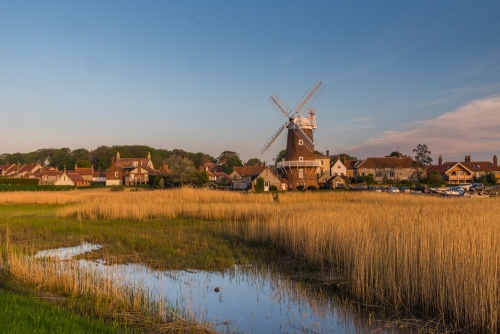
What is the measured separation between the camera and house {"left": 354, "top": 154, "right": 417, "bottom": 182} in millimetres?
92856

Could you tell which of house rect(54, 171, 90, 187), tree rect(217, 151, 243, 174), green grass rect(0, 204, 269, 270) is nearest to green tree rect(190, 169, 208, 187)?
green grass rect(0, 204, 269, 270)

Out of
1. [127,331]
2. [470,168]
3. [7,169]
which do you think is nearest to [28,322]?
[127,331]

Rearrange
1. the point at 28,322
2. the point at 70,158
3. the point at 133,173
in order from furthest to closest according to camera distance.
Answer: the point at 70,158, the point at 133,173, the point at 28,322

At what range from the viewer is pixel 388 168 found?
94.9 m

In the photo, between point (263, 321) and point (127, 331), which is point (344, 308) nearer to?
point (263, 321)

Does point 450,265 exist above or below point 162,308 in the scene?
above

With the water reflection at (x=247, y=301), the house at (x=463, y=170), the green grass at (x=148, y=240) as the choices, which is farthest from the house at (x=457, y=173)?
Result: the water reflection at (x=247, y=301)

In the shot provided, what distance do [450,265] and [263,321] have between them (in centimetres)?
358

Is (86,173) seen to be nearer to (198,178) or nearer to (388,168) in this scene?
(198,178)

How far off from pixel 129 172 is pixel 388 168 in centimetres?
5916

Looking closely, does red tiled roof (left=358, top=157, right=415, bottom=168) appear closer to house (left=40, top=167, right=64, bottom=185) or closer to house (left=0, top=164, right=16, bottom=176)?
house (left=40, top=167, right=64, bottom=185)

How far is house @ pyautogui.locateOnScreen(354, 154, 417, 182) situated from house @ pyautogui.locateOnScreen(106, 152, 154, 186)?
48.7m

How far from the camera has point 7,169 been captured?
116750 mm

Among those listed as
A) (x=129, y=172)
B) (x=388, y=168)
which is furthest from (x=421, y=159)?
(x=129, y=172)
